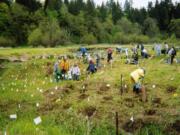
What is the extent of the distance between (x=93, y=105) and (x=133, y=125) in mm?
3327

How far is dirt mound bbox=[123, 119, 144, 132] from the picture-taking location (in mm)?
19188

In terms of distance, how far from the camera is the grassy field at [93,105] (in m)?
19.1

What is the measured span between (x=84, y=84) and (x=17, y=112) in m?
6.26

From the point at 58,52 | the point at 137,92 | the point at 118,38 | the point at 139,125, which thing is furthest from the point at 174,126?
the point at 118,38

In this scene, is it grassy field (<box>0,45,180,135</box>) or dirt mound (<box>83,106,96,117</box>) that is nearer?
grassy field (<box>0,45,180,135</box>)

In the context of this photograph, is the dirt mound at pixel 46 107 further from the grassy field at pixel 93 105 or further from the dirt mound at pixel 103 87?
the dirt mound at pixel 103 87

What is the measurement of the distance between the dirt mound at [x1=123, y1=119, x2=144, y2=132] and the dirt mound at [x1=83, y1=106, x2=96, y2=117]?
2.27 meters

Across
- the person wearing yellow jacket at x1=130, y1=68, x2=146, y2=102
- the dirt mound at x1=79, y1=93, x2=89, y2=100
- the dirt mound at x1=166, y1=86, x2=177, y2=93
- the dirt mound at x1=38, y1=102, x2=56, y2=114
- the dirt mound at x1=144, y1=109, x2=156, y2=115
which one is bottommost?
the dirt mound at x1=38, y1=102, x2=56, y2=114

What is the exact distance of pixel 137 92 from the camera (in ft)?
77.2

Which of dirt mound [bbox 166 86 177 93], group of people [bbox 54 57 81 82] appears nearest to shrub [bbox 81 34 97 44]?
group of people [bbox 54 57 81 82]

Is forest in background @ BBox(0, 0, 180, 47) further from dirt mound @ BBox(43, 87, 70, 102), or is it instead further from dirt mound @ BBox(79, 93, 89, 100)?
dirt mound @ BBox(79, 93, 89, 100)

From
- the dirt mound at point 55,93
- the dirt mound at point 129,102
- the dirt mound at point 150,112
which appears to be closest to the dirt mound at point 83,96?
the dirt mound at point 55,93

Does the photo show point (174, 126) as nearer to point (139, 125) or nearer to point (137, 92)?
point (139, 125)

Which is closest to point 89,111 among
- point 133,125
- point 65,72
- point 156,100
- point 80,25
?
point 133,125
